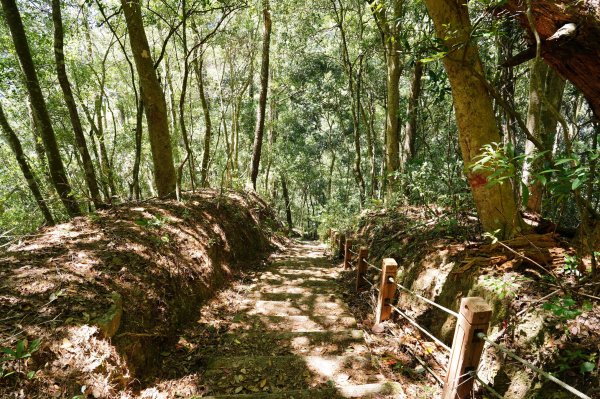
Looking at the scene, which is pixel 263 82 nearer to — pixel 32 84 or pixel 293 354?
pixel 32 84

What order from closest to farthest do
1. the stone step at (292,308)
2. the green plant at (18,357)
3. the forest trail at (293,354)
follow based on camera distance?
the green plant at (18,357) → the forest trail at (293,354) → the stone step at (292,308)

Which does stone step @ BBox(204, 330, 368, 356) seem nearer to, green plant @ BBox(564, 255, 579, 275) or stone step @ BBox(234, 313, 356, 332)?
stone step @ BBox(234, 313, 356, 332)

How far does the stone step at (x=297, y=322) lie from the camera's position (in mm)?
4457

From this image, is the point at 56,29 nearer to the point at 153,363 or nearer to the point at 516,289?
the point at 153,363

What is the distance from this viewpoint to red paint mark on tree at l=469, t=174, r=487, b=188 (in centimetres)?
380

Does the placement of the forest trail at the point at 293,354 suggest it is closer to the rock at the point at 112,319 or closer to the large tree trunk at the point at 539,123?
the rock at the point at 112,319

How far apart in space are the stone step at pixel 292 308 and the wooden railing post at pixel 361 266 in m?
0.62

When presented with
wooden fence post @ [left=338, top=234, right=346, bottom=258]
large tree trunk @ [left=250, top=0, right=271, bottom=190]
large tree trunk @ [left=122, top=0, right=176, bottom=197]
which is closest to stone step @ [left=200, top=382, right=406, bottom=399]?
large tree trunk @ [left=122, top=0, right=176, bottom=197]

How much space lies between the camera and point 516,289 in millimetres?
2916

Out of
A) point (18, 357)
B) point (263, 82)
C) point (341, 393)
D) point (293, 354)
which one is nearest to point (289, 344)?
point (293, 354)

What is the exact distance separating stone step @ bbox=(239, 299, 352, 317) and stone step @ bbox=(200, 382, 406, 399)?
1.91m

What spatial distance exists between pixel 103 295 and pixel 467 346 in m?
3.25

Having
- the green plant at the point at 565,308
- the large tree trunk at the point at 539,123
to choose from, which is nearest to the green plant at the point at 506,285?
the green plant at the point at 565,308

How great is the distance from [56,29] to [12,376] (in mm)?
6672
